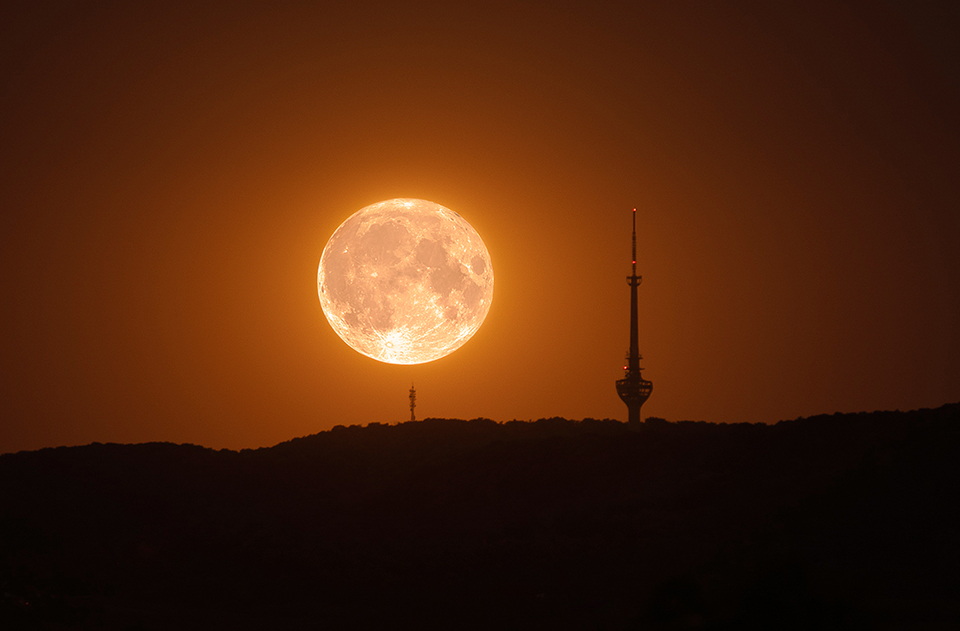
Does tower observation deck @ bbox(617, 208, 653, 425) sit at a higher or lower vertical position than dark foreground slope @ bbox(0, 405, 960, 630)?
higher

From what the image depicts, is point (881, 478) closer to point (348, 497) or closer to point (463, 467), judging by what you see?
point (463, 467)

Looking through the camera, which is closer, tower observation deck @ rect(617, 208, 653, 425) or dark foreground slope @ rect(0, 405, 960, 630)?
dark foreground slope @ rect(0, 405, 960, 630)

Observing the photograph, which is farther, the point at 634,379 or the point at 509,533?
the point at 634,379

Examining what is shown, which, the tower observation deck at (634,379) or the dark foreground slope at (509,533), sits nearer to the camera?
the dark foreground slope at (509,533)

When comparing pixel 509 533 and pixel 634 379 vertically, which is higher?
pixel 634 379
